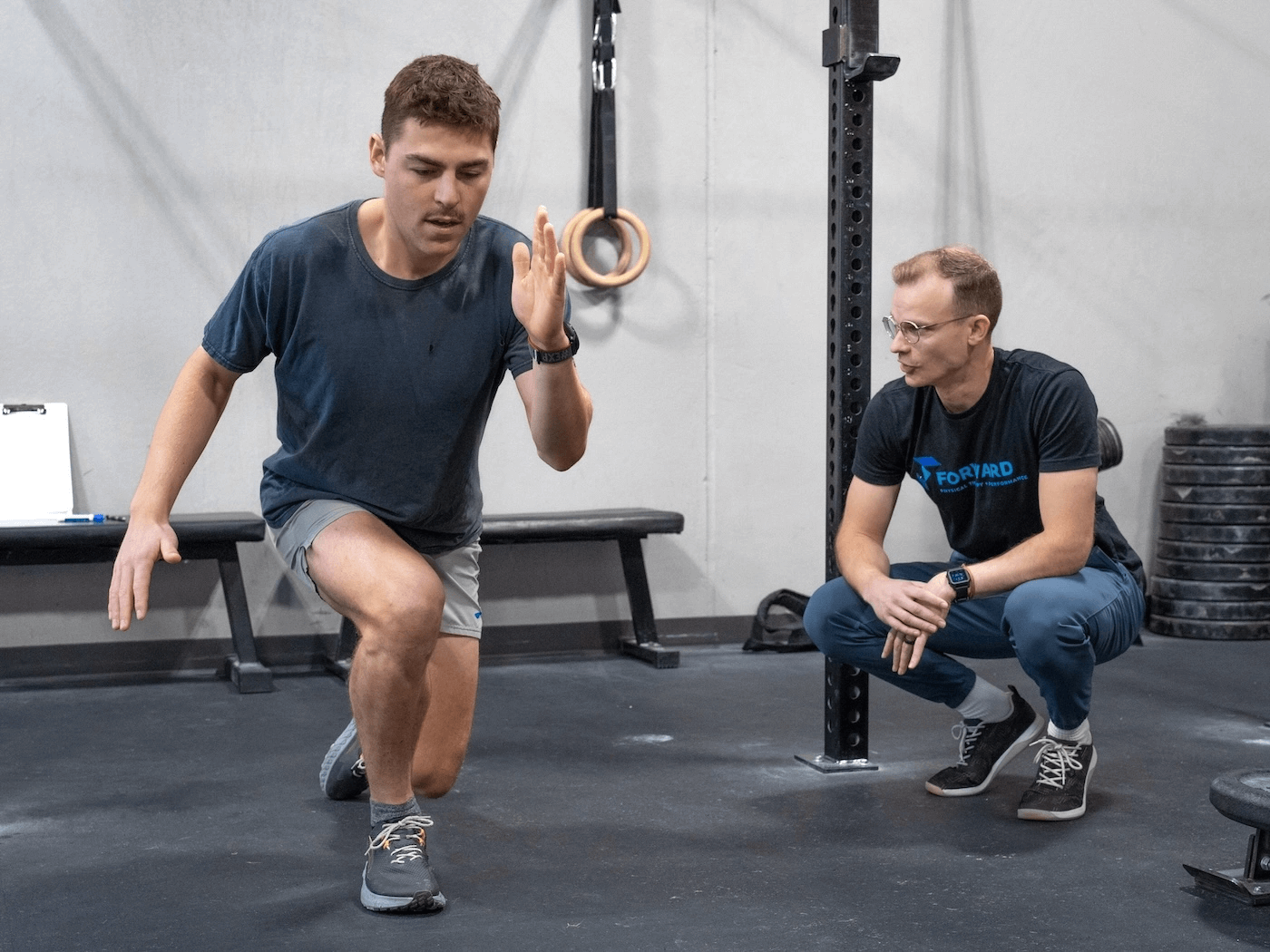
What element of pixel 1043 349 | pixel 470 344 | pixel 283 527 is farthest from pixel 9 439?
pixel 1043 349

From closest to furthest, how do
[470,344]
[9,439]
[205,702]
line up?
[470,344] → [205,702] → [9,439]

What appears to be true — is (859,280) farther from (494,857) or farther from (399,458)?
(494,857)

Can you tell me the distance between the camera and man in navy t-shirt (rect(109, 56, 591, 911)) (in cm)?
206

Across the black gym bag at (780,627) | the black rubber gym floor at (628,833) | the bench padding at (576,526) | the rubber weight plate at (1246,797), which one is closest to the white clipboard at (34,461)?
the black rubber gym floor at (628,833)

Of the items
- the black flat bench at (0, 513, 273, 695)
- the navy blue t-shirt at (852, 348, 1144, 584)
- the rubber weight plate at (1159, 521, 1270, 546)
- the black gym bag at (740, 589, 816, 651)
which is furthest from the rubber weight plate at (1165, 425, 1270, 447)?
the black flat bench at (0, 513, 273, 695)

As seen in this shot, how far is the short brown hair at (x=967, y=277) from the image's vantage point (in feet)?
8.54

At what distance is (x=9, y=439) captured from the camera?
4.03m

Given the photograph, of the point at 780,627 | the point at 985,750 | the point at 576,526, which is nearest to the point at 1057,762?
the point at 985,750

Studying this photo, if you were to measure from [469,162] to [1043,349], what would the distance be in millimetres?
3370

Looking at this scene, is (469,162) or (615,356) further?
(615,356)

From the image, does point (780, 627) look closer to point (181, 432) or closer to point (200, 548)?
point (200, 548)

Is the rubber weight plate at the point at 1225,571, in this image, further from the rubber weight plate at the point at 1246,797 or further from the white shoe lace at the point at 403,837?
the white shoe lace at the point at 403,837

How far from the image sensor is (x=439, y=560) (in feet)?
8.06

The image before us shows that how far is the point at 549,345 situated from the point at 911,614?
969 millimetres
